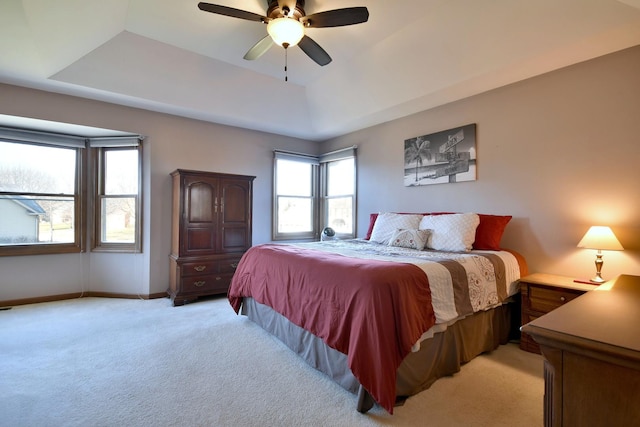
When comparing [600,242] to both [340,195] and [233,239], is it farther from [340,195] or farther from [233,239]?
[233,239]

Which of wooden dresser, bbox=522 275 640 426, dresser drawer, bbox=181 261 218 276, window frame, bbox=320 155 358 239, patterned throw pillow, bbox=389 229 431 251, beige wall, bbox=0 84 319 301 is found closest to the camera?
wooden dresser, bbox=522 275 640 426

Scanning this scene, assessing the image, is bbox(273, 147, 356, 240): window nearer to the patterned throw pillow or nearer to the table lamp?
the patterned throw pillow

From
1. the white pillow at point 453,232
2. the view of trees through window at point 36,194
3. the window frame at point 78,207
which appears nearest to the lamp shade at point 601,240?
the white pillow at point 453,232

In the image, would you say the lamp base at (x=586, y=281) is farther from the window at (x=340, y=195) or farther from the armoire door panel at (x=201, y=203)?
the armoire door panel at (x=201, y=203)

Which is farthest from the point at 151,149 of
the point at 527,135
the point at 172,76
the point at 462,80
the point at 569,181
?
the point at 569,181

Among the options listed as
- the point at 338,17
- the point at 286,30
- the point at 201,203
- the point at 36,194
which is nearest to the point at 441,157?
the point at 338,17

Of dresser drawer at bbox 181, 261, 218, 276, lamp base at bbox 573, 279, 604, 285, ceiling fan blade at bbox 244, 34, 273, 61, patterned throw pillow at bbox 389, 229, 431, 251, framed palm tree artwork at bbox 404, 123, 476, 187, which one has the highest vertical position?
ceiling fan blade at bbox 244, 34, 273, 61

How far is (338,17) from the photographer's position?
2227mm

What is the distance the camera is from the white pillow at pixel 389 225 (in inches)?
136

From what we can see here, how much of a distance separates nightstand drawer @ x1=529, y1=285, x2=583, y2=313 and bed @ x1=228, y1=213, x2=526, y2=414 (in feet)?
0.58

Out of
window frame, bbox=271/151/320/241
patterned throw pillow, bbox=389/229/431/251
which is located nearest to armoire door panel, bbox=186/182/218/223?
window frame, bbox=271/151/320/241

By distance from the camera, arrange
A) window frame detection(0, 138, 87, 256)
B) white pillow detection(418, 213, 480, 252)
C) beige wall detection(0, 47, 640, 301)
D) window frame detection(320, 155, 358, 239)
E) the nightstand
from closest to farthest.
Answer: the nightstand < beige wall detection(0, 47, 640, 301) < white pillow detection(418, 213, 480, 252) < window frame detection(0, 138, 87, 256) < window frame detection(320, 155, 358, 239)

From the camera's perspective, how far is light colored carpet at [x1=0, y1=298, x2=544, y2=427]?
1687 mm

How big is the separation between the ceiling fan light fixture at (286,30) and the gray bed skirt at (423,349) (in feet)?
7.72
